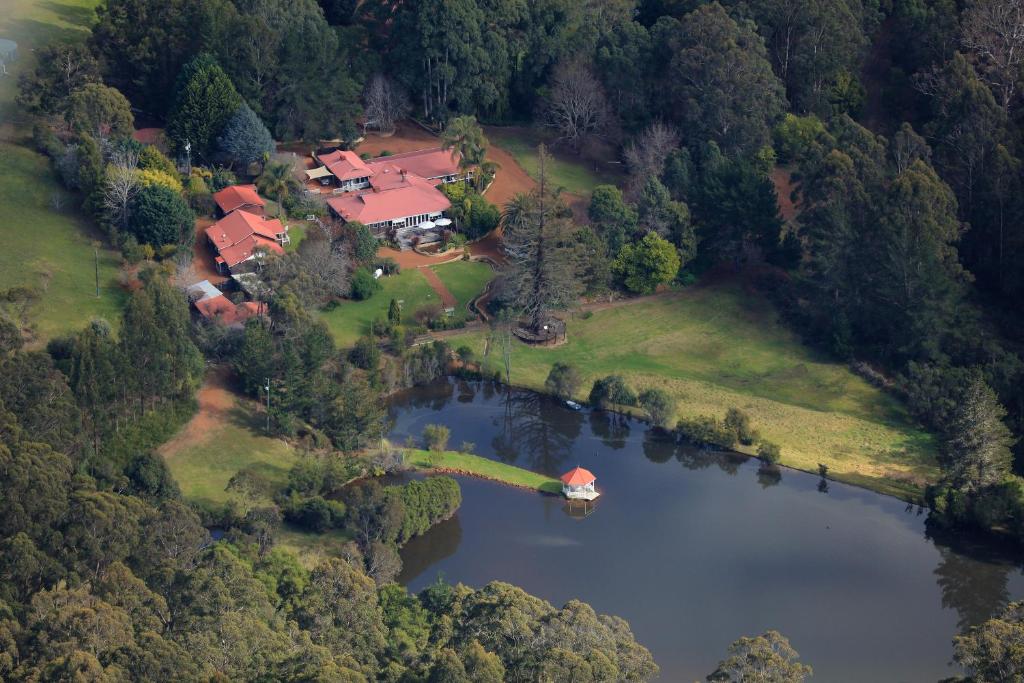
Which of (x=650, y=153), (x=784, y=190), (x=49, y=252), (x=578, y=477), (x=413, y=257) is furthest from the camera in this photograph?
(x=784, y=190)

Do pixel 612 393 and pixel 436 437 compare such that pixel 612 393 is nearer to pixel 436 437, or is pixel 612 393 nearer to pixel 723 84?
pixel 436 437

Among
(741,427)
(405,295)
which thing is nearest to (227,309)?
(405,295)

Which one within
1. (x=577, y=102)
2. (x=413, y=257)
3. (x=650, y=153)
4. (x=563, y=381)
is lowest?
(x=563, y=381)

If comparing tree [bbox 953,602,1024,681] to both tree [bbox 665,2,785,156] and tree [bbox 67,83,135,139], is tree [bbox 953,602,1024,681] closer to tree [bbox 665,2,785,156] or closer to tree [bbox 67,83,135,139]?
tree [bbox 665,2,785,156]

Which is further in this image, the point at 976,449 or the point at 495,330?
the point at 495,330

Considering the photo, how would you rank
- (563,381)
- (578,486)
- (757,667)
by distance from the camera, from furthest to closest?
(563,381), (578,486), (757,667)

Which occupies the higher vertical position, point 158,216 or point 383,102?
point 383,102

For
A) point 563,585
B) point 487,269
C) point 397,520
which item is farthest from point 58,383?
point 487,269
